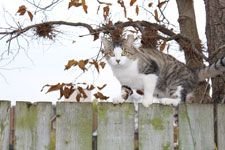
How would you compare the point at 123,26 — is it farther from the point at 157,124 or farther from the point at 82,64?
the point at 157,124

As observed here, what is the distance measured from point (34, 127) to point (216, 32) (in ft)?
6.68

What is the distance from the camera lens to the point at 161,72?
280cm

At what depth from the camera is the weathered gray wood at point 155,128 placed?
219 centimetres

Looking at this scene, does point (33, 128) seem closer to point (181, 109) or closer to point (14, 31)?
point (181, 109)

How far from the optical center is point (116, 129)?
219cm

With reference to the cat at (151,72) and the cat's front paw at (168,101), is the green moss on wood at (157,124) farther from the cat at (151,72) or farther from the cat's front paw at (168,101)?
the cat at (151,72)

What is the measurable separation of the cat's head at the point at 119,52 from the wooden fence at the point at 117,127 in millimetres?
542

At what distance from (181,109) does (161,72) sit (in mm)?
629

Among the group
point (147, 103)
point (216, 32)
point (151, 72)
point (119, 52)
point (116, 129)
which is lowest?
point (116, 129)

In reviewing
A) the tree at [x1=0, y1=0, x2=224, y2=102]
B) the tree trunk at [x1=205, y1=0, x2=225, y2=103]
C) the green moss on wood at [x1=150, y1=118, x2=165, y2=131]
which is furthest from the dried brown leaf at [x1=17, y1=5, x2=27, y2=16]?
the tree trunk at [x1=205, y1=0, x2=225, y2=103]

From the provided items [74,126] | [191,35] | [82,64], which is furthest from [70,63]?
[191,35]

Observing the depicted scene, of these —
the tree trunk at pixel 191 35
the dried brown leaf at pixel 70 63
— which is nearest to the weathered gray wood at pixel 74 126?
the dried brown leaf at pixel 70 63

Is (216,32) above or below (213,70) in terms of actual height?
above

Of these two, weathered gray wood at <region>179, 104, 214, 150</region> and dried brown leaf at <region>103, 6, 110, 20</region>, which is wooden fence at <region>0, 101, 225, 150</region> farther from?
dried brown leaf at <region>103, 6, 110, 20</region>
